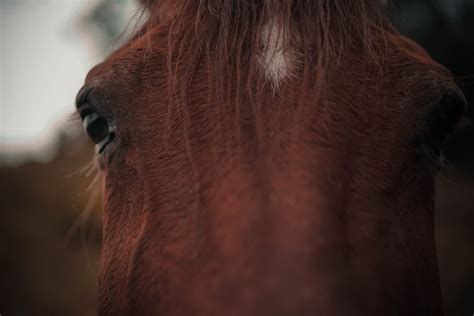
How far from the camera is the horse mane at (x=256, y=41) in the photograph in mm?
1827

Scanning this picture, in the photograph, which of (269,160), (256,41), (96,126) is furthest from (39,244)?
(269,160)

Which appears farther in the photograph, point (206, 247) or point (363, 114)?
point (363, 114)

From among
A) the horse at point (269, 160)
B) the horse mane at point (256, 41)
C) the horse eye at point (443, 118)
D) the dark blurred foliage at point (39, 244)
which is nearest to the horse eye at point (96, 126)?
the horse at point (269, 160)

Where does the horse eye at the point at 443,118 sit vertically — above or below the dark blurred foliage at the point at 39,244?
above

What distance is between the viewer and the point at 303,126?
1.71 metres

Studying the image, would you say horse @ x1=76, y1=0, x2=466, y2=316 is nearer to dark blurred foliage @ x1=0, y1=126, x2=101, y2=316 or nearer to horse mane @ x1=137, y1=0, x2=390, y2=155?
horse mane @ x1=137, y1=0, x2=390, y2=155

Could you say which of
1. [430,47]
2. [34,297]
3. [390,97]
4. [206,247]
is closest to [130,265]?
[206,247]

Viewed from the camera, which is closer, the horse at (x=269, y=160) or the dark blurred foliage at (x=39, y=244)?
the horse at (x=269, y=160)

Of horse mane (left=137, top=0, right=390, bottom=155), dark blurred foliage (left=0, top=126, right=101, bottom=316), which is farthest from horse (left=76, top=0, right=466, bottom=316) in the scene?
dark blurred foliage (left=0, top=126, right=101, bottom=316)

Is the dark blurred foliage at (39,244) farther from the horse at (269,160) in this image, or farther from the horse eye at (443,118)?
the horse eye at (443,118)

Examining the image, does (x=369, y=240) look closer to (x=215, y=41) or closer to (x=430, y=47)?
(x=215, y=41)

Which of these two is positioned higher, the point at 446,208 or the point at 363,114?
the point at 363,114

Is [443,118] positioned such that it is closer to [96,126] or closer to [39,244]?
[96,126]

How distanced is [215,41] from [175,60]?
0.58 feet
